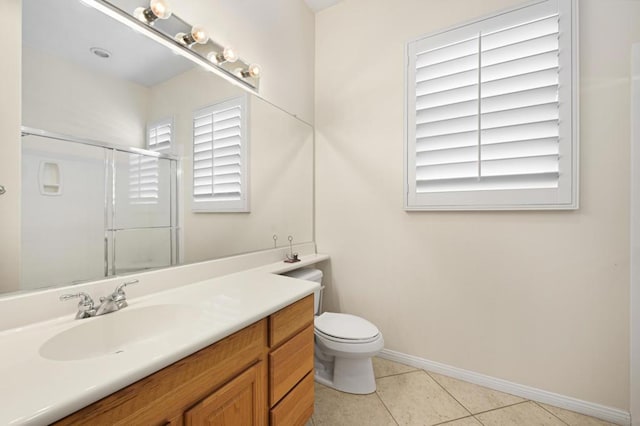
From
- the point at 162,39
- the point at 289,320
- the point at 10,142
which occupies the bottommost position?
the point at 289,320

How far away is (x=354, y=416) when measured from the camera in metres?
1.47

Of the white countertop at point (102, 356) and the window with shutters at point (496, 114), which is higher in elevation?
the window with shutters at point (496, 114)

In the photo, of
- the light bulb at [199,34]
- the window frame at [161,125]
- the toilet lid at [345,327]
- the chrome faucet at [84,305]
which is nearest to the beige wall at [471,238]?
the toilet lid at [345,327]

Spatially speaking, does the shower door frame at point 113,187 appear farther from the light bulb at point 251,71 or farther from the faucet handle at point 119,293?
the light bulb at point 251,71

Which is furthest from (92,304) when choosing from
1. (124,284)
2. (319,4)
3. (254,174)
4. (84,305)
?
(319,4)

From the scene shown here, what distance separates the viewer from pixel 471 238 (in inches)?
69.4

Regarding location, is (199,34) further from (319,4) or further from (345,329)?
(345,329)

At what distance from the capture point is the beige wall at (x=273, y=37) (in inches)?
59.4

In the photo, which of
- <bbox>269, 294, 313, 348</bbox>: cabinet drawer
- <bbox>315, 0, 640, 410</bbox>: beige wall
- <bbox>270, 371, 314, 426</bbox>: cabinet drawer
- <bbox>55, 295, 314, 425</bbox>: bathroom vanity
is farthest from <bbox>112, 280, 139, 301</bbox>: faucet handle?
<bbox>315, 0, 640, 410</bbox>: beige wall

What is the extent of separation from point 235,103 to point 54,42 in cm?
83

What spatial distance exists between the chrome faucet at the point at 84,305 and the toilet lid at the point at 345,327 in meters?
1.18

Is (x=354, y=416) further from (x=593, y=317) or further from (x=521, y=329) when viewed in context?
(x=593, y=317)

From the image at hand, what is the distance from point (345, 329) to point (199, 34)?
1.85 meters

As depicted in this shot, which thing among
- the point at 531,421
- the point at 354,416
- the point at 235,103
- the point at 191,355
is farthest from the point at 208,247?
the point at 531,421
